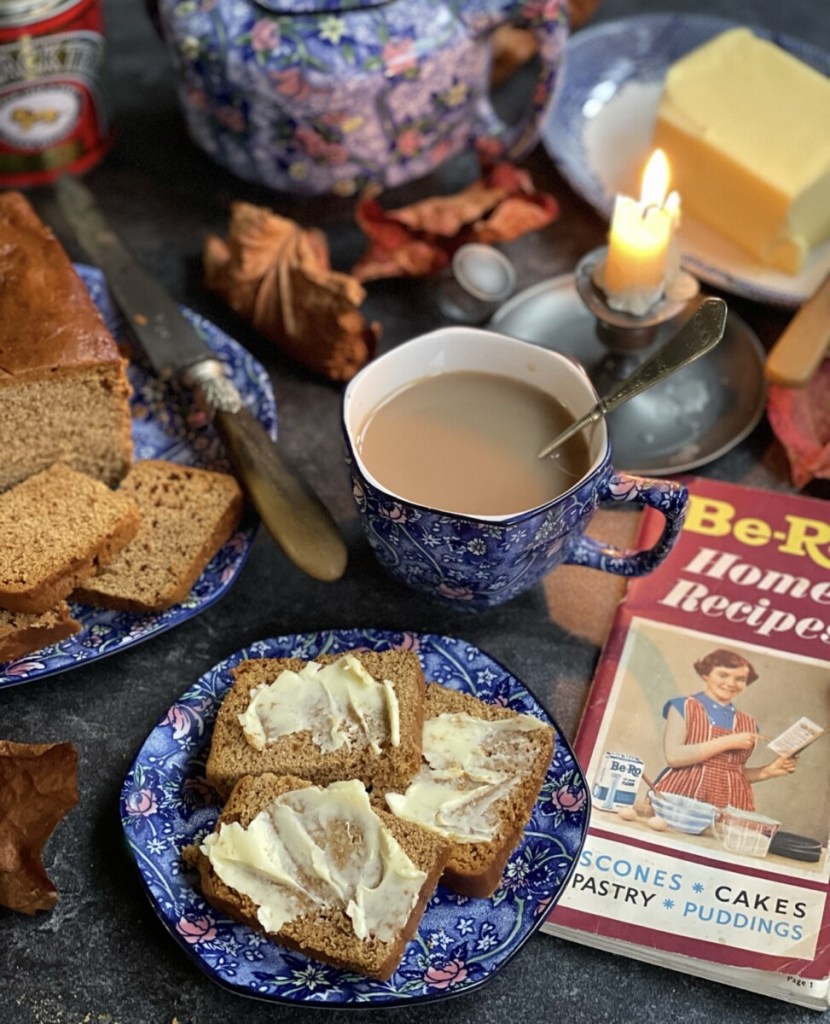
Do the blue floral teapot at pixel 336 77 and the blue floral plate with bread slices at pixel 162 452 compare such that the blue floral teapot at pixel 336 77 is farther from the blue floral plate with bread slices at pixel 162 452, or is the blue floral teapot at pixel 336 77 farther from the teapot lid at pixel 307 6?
the blue floral plate with bread slices at pixel 162 452

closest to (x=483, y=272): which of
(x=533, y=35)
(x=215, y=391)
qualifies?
(x=533, y=35)

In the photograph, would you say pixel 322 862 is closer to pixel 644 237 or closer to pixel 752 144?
pixel 644 237

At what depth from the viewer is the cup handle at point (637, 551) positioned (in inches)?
61.5

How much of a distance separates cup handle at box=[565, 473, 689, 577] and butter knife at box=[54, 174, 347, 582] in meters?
0.34

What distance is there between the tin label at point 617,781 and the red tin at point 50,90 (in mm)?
1450

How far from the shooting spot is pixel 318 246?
2090 mm

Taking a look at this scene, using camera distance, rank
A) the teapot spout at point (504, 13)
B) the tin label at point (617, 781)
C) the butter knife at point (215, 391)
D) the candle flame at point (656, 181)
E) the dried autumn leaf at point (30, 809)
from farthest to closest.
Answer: the teapot spout at point (504, 13) → the candle flame at point (656, 181) → the butter knife at point (215, 391) → the tin label at point (617, 781) → the dried autumn leaf at point (30, 809)

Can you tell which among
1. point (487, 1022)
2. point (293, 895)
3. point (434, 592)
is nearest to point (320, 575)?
point (434, 592)

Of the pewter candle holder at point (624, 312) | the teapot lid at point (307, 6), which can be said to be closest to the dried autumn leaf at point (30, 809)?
the pewter candle holder at point (624, 312)

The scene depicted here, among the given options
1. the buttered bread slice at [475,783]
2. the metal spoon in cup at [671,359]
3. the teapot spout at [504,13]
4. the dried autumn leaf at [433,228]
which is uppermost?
the teapot spout at [504,13]

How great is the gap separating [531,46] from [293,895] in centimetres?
176

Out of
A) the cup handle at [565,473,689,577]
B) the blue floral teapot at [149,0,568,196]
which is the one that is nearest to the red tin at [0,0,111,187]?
the blue floral teapot at [149,0,568,196]

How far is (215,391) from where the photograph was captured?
183 centimetres

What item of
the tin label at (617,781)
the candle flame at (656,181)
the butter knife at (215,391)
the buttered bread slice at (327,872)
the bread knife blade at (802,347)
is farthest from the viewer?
the bread knife blade at (802,347)
